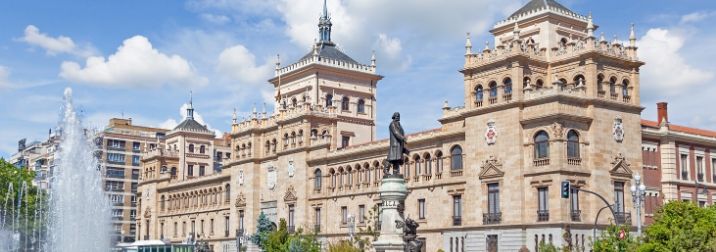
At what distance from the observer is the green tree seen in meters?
39.0

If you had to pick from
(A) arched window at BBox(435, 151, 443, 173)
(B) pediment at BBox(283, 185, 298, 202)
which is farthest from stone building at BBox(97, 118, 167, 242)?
(A) arched window at BBox(435, 151, 443, 173)

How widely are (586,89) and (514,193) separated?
7534mm

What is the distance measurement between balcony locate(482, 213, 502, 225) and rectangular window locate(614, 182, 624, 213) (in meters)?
6.86

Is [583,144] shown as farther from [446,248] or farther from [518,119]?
[446,248]

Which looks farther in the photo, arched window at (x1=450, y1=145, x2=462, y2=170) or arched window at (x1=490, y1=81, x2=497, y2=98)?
arched window at (x1=450, y1=145, x2=462, y2=170)

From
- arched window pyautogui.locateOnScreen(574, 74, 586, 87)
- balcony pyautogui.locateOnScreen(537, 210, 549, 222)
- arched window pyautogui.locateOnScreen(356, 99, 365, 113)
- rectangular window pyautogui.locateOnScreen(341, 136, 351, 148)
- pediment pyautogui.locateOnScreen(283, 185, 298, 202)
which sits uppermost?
arched window pyautogui.locateOnScreen(356, 99, 365, 113)

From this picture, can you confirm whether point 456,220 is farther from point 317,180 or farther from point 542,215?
point 317,180

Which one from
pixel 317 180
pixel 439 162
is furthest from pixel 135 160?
pixel 439 162

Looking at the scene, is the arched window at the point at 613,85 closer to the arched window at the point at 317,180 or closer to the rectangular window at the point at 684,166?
the rectangular window at the point at 684,166

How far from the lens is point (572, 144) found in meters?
54.2

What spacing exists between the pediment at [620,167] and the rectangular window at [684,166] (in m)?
5.78

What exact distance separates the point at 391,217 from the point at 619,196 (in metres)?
29.3

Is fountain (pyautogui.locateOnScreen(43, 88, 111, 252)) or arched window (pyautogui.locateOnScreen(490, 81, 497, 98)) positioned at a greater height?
arched window (pyautogui.locateOnScreen(490, 81, 497, 98))

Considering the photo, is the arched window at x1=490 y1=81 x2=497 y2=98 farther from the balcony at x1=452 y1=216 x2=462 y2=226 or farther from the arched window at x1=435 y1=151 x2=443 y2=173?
the balcony at x1=452 y1=216 x2=462 y2=226
